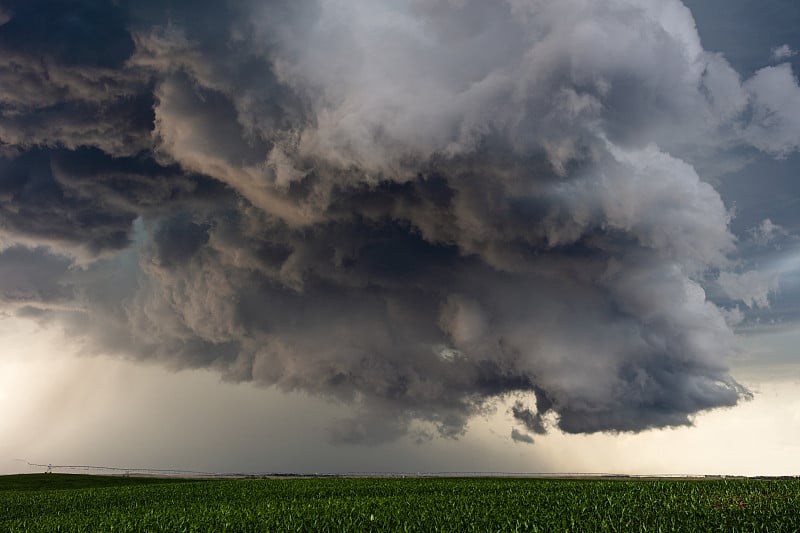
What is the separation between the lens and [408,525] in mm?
20078

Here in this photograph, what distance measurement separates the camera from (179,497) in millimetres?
42531

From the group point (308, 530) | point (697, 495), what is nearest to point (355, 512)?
point (308, 530)

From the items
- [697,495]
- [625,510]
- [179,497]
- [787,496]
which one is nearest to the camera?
[625,510]

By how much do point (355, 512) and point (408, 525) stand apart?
5.17 m

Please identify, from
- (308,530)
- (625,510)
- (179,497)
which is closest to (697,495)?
(625,510)

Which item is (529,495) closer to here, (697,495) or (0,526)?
(697,495)

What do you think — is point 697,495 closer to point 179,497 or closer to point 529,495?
point 529,495

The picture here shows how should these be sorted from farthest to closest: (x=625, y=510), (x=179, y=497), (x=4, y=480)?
1. (x=4, y=480)
2. (x=179, y=497)
3. (x=625, y=510)

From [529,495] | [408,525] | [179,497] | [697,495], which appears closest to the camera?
[408,525]

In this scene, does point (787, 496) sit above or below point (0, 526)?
above

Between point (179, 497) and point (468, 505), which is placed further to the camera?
point (179, 497)

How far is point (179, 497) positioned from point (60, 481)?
70.4 meters

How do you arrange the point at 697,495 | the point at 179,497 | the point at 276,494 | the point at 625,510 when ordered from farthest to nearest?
the point at 179,497 < the point at 276,494 < the point at 697,495 < the point at 625,510

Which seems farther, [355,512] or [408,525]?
[355,512]
